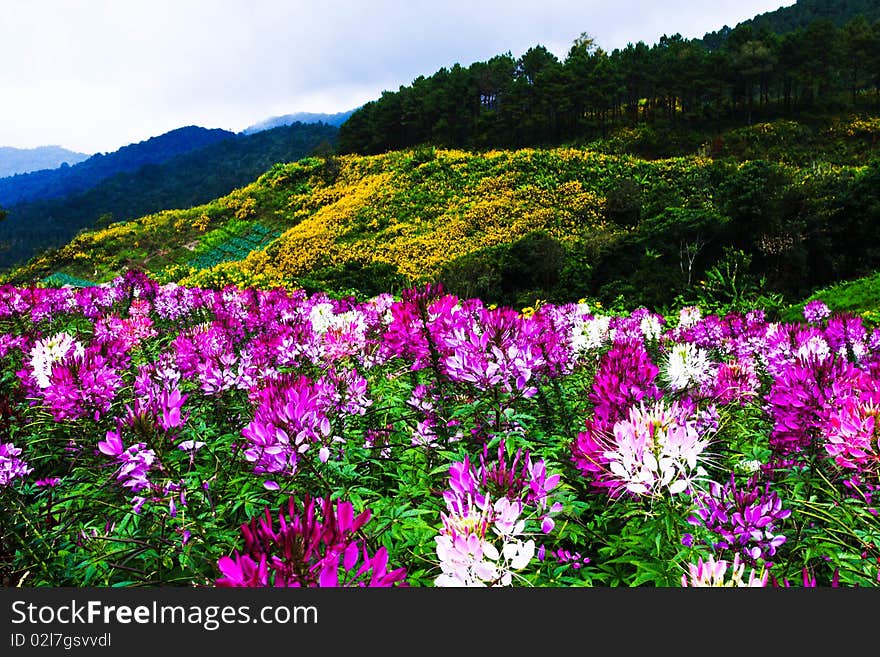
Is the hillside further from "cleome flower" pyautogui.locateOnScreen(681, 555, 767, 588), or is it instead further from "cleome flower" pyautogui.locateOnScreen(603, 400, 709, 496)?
"cleome flower" pyautogui.locateOnScreen(681, 555, 767, 588)

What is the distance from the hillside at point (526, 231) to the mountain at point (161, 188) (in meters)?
46.6

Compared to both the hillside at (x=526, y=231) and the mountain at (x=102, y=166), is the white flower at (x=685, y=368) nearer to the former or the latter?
the hillside at (x=526, y=231)

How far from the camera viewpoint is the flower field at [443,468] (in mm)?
1289

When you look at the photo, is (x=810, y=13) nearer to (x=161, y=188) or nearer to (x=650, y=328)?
(x=650, y=328)

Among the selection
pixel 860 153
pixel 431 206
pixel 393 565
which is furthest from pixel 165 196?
pixel 393 565

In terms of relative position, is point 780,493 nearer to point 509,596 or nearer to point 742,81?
point 509,596

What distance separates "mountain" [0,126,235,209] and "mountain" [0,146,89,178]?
2.63 metres

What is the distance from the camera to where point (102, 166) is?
535 feet

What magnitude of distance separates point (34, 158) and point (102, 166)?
28713mm

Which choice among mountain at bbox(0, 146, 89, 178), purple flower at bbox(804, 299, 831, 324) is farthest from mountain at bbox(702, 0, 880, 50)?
mountain at bbox(0, 146, 89, 178)

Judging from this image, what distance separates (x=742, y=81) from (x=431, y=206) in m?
33.3

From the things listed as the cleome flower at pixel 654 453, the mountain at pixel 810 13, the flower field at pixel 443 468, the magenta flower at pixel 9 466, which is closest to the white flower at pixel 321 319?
the flower field at pixel 443 468

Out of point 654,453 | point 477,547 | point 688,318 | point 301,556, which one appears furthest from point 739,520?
point 688,318

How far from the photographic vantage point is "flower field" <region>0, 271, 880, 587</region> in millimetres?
1289
